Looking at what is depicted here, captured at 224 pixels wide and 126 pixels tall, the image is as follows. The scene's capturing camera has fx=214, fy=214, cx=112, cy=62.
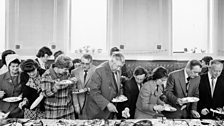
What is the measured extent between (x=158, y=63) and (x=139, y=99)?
42.4 inches

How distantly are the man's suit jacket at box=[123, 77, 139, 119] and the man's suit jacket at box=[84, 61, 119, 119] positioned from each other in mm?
143

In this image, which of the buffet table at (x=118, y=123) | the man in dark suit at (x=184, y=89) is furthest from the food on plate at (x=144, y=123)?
the man in dark suit at (x=184, y=89)

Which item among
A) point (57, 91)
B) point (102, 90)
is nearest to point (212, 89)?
point (102, 90)

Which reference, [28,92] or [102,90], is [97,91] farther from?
[28,92]

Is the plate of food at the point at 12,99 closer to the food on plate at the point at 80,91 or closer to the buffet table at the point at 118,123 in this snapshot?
the buffet table at the point at 118,123

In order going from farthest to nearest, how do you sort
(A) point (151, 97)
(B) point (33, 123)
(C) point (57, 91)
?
(A) point (151, 97) < (C) point (57, 91) < (B) point (33, 123)

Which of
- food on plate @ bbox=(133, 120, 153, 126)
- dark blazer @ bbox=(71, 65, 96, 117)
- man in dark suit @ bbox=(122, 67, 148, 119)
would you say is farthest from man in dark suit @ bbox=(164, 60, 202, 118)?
dark blazer @ bbox=(71, 65, 96, 117)

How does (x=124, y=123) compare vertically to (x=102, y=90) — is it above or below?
below

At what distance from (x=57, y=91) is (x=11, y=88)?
649mm

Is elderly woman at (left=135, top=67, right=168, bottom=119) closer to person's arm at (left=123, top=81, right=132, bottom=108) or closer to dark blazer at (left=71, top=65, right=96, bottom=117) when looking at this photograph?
person's arm at (left=123, top=81, right=132, bottom=108)

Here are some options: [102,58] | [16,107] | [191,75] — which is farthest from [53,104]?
[191,75]

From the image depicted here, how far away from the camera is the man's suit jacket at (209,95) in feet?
9.25

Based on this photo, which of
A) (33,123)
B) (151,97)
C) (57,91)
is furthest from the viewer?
(151,97)

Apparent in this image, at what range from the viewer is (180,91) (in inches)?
114
